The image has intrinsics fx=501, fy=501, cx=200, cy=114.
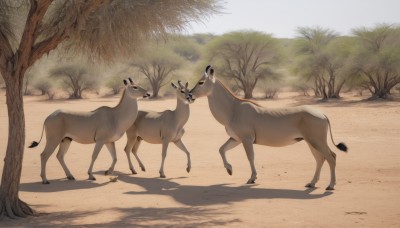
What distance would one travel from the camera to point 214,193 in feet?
32.4

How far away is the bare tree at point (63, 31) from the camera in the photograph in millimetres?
8359

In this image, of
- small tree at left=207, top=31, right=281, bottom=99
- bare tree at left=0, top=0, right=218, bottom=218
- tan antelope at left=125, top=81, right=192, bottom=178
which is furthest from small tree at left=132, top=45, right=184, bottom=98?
bare tree at left=0, top=0, right=218, bottom=218

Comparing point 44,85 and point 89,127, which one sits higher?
point 44,85

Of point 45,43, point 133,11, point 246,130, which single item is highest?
point 133,11

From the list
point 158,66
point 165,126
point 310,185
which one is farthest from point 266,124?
point 158,66

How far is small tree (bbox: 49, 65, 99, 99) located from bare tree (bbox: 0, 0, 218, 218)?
132 feet

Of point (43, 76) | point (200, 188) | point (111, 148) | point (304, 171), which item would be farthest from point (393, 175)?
point (43, 76)

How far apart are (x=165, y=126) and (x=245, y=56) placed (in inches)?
1460

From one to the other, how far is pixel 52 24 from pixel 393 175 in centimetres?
807

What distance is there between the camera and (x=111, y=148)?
12148 millimetres

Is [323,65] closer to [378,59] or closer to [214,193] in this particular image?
[378,59]

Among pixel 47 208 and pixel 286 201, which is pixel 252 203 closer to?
pixel 286 201

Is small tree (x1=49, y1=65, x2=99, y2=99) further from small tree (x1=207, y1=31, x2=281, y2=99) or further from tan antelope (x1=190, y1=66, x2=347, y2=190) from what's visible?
tan antelope (x1=190, y1=66, x2=347, y2=190)

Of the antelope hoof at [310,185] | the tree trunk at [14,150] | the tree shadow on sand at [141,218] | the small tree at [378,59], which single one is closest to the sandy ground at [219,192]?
the tree shadow on sand at [141,218]
